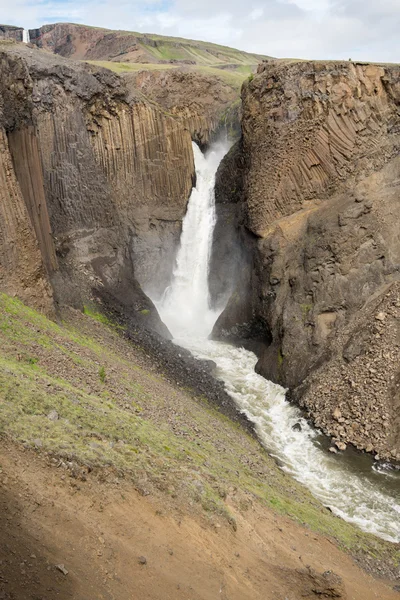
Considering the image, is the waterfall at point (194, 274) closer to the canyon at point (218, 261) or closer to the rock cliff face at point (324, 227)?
the canyon at point (218, 261)

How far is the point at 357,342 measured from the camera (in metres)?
21.7

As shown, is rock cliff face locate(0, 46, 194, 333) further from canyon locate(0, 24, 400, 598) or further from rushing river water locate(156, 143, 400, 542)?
rushing river water locate(156, 143, 400, 542)

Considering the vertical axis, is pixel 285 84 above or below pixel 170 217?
above

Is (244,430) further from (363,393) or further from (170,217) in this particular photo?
(170,217)

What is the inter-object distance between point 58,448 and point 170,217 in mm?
25830

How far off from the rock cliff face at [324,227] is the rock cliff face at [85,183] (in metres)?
6.84

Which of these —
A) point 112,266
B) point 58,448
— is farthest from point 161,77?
point 58,448

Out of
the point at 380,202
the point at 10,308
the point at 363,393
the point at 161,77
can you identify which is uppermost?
the point at 161,77

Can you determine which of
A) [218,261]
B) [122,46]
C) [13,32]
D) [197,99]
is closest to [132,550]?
[218,261]

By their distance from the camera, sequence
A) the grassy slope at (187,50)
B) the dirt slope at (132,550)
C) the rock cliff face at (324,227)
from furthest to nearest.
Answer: the grassy slope at (187,50) → the rock cliff face at (324,227) → the dirt slope at (132,550)

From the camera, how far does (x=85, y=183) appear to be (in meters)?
29.7

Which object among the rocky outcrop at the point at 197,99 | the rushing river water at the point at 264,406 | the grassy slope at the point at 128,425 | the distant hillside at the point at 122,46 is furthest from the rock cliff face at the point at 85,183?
the distant hillside at the point at 122,46

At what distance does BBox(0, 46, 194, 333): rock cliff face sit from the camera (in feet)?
63.6

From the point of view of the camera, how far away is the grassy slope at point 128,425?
10.4 metres
